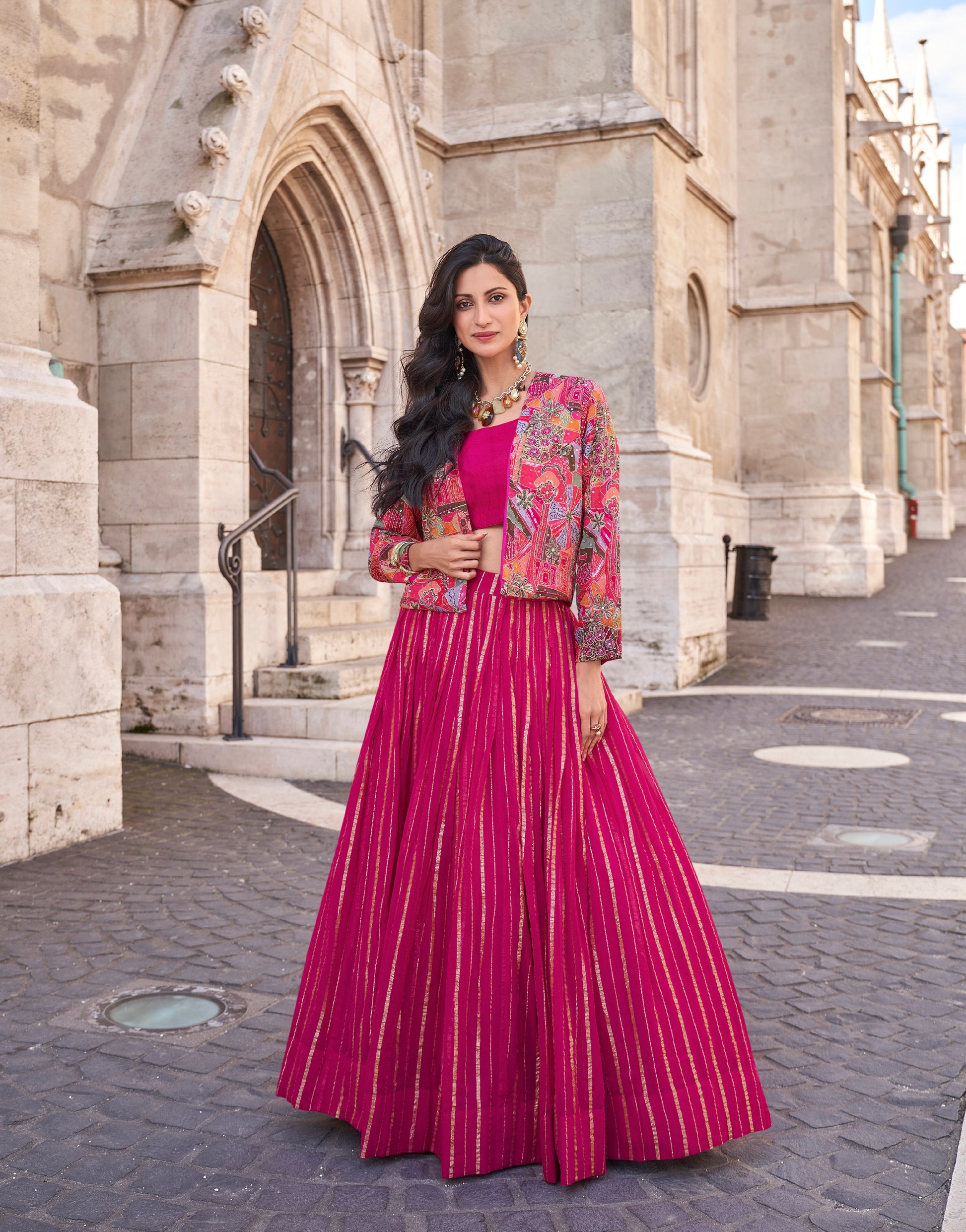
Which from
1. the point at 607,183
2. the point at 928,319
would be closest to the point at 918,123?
the point at 928,319

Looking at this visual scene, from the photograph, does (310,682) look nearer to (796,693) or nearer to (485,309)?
(796,693)

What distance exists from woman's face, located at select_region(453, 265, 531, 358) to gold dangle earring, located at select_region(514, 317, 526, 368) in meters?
0.03

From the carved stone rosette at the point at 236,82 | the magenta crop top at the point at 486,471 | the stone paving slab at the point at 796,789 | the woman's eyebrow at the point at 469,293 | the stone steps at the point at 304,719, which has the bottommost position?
the stone paving slab at the point at 796,789

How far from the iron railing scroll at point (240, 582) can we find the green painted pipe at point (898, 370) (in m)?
23.5

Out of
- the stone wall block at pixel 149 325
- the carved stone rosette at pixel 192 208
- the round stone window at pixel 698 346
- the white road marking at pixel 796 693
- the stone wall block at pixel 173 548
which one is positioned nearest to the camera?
the carved stone rosette at pixel 192 208

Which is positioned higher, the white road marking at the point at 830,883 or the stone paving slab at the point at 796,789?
the stone paving slab at the point at 796,789

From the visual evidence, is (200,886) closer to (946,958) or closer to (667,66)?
(946,958)

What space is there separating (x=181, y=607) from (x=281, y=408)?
9.62 feet

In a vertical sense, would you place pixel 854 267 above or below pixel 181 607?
above

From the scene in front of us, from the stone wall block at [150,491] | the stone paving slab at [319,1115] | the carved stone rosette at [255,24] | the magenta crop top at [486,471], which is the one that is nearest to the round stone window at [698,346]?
the carved stone rosette at [255,24]

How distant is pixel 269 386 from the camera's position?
9.49 meters

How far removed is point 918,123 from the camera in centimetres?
4331

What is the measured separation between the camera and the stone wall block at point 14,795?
190 inches

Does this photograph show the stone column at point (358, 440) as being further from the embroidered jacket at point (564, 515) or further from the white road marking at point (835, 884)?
the embroidered jacket at point (564, 515)
